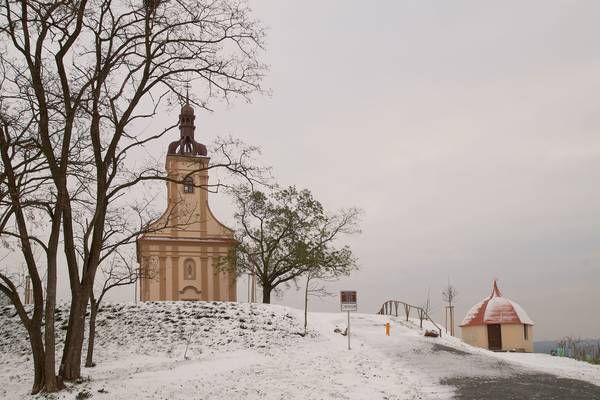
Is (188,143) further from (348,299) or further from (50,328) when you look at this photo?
(50,328)

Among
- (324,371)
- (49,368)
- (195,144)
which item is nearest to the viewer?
(49,368)

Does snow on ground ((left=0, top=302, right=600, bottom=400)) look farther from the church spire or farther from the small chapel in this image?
the church spire

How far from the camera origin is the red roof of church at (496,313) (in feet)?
124

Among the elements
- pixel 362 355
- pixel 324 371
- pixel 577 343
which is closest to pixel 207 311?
pixel 362 355

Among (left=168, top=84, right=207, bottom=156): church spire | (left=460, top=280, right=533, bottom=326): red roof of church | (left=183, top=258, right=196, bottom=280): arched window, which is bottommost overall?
(left=460, top=280, right=533, bottom=326): red roof of church

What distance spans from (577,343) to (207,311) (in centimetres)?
3601

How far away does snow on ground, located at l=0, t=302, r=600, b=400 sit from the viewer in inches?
648

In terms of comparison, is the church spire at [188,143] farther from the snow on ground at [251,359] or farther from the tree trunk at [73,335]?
the tree trunk at [73,335]

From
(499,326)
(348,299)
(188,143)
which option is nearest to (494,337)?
(499,326)

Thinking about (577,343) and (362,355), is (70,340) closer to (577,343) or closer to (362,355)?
(362,355)

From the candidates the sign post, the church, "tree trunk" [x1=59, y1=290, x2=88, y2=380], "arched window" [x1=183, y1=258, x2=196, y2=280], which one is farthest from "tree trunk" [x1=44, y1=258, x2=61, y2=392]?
"arched window" [x1=183, y1=258, x2=196, y2=280]

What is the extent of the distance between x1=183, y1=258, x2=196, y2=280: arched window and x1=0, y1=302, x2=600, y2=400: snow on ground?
1186 cm

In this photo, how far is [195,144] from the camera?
47625mm

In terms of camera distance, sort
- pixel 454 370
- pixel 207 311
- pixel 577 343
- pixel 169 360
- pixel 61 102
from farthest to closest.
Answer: pixel 577 343 → pixel 207 311 → pixel 169 360 → pixel 454 370 → pixel 61 102
